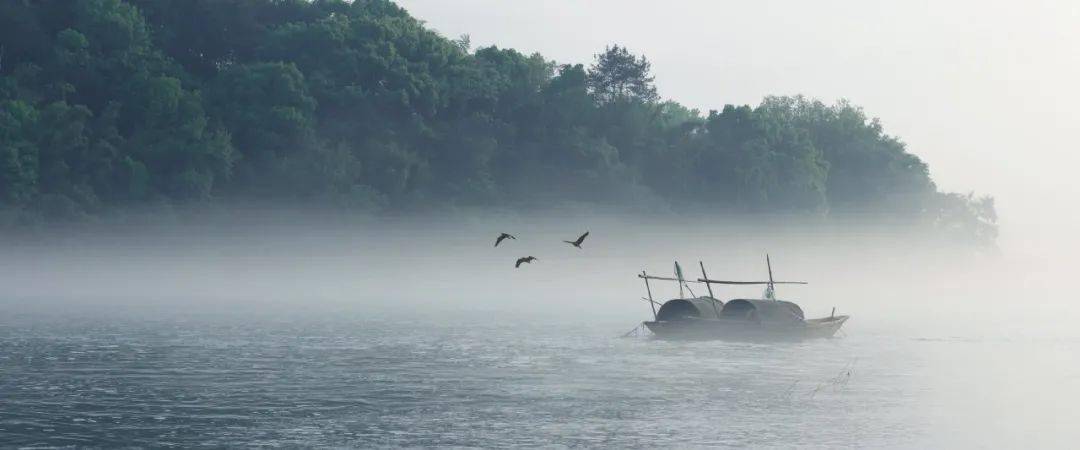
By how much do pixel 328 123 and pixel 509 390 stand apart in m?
112

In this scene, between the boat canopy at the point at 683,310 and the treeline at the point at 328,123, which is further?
the treeline at the point at 328,123

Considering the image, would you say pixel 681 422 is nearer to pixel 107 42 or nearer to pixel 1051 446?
pixel 1051 446

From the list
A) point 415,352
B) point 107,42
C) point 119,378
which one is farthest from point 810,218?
point 119,378

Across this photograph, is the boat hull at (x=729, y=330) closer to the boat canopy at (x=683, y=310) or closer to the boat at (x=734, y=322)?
the boat at (x=734, y=322)

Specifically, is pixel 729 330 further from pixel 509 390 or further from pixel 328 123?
pixel 328 123

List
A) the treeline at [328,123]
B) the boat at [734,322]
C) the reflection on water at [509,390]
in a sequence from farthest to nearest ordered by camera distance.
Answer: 1. the treeline at [328,123]
2. the boat at [734,322]
3. the reflection on water at [509,390]

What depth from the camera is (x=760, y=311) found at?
83375mm

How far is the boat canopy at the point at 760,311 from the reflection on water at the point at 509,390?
8.44 ft

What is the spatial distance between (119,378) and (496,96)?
4746 inches

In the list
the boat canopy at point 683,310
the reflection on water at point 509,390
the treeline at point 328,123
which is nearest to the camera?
the reflection on water at point 509,390

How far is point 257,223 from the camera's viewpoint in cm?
15850

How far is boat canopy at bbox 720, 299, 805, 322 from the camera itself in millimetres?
83312

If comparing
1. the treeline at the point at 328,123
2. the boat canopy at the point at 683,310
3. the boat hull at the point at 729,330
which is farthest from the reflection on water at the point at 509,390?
the treeline at the point at 328,123

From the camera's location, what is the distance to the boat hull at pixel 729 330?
81.8 meters
